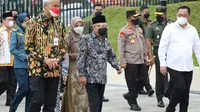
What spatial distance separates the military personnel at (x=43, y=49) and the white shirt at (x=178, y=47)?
7.53 feet

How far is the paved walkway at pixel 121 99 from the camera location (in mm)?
11906

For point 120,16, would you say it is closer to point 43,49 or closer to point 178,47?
point 178,47

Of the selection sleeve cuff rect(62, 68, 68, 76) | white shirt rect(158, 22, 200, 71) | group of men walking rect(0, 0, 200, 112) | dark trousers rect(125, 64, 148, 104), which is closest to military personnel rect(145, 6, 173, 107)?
group of men walking rect(0, 0, 200, 112)

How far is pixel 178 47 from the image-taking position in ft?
33.0

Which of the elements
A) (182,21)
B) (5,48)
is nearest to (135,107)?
(182,21)

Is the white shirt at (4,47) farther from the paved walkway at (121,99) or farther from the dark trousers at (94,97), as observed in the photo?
the dark trousers at (94,97)

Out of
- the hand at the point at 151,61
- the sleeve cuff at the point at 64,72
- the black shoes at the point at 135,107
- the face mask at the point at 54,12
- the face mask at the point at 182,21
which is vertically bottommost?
the black shoes at the point at 135,107

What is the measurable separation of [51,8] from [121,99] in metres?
5.28

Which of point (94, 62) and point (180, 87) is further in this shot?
point (180, 87)

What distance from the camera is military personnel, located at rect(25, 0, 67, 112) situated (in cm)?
830

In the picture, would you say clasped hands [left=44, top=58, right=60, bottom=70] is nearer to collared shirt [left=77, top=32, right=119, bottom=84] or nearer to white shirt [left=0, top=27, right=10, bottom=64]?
collared shirt [left=77, top=32, right=119, bottom=84]

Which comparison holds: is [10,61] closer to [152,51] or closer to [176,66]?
[152,51]

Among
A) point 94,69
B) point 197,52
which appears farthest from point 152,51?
point 94,69

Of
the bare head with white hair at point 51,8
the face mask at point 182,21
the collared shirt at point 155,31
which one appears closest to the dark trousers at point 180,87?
the face mask at point 182,21
